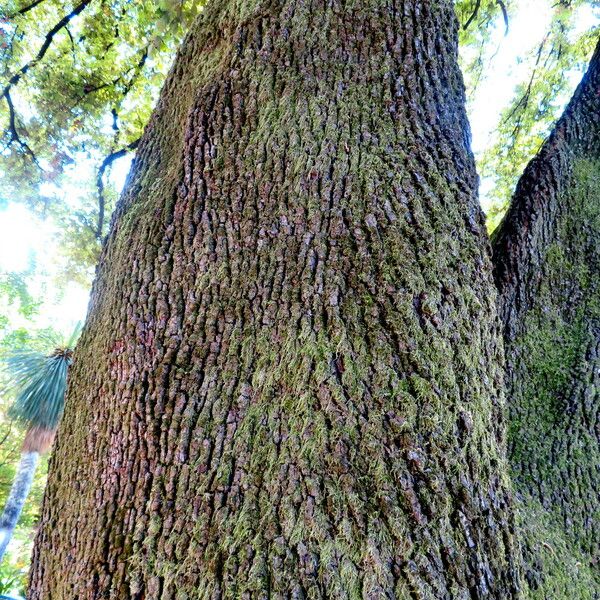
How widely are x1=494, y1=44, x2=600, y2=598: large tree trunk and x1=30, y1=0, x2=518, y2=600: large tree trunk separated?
0.66 metres

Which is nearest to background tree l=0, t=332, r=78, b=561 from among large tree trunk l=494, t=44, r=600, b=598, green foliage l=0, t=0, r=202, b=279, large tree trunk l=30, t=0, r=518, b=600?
green foliage l=0, t=0, r=202, b=279

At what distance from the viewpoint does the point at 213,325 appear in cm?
153

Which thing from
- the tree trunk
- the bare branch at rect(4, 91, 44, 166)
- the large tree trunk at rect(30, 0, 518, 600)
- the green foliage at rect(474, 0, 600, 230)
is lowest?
the tree trunk

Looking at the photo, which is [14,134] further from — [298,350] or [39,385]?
[298,350]

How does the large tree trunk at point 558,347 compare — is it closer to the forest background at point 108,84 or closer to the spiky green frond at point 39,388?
the forest background at point 108,84

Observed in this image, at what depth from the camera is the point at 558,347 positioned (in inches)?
93.4

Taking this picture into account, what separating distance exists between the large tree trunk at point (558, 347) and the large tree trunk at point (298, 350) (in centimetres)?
66

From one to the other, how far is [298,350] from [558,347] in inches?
63.5

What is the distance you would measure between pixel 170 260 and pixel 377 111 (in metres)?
0.96

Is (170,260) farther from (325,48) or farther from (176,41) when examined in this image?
(176,41)

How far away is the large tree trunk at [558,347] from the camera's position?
1915 mm

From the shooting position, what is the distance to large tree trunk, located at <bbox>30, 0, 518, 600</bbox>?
3.86 feet

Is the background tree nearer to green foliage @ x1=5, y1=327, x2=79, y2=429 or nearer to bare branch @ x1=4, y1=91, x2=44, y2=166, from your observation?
green foliage @ x1=5, y1=327, x2=79, y2=429

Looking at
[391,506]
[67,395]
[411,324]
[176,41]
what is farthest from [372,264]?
[176,41]
